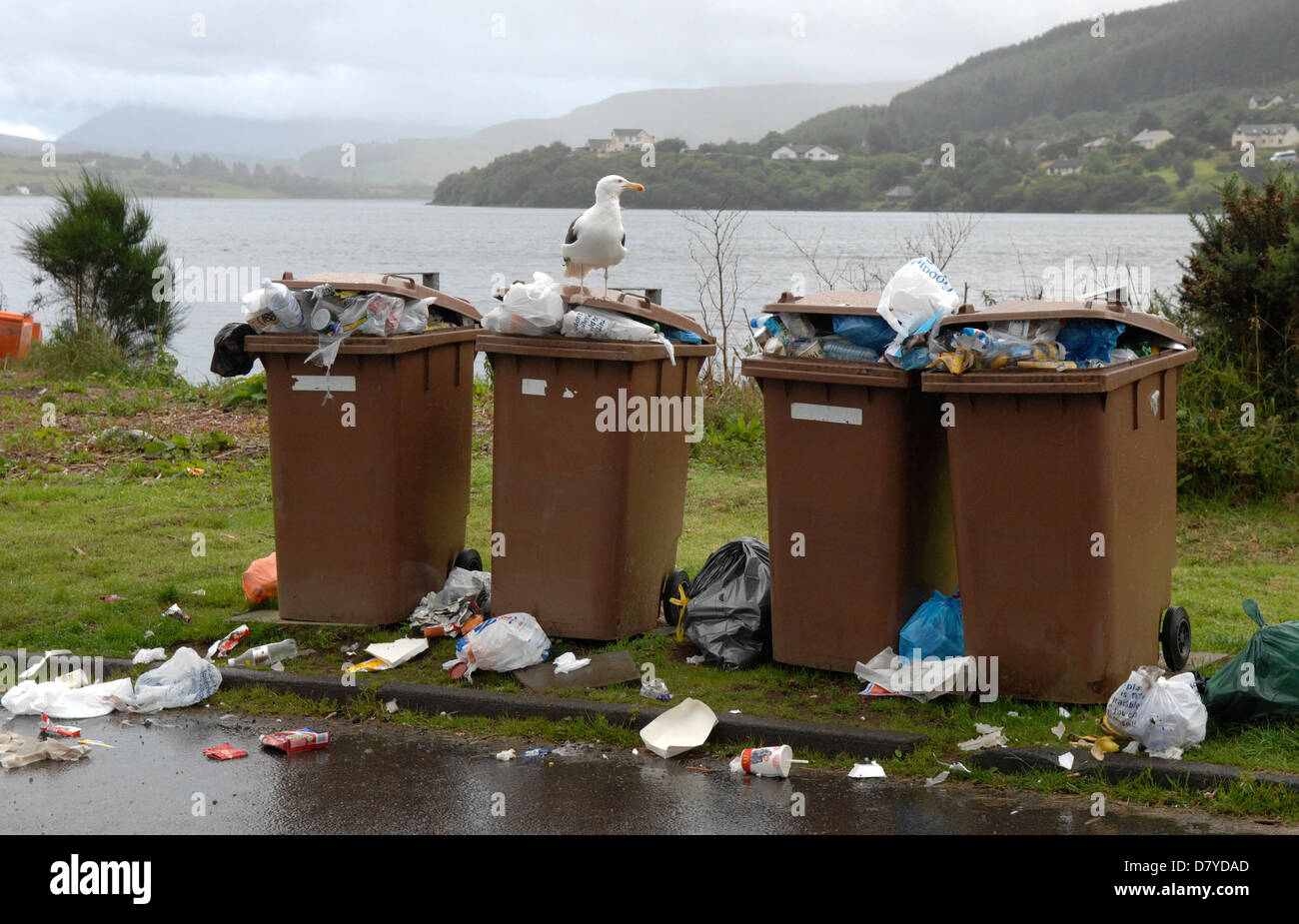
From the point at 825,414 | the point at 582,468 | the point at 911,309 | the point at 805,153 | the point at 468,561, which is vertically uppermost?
the point at 805,153

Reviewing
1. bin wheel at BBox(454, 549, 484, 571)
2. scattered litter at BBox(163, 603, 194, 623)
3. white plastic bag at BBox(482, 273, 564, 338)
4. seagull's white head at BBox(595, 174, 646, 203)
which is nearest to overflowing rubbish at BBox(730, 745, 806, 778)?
white plastic bag at BBox(482, 273, 564, 338)

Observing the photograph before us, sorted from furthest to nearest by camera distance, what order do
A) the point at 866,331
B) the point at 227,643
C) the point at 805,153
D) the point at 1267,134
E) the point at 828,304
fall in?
the point at 805,153
the point at 1267,134
the point at 227,643
the point at 828,304
the point at 866,331

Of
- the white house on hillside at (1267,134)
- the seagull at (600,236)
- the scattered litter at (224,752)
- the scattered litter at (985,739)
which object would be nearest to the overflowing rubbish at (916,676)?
the scattered litter at (985,739)

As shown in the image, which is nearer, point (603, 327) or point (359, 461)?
point (603, 327)

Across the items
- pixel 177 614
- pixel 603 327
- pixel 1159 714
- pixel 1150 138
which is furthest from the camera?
pixel 1150 138

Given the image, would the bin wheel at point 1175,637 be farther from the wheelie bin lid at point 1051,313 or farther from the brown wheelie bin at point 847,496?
the wheelie bin lid at point 1051,313

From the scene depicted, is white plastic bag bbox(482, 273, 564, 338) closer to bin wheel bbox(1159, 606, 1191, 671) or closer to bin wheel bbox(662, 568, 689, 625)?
bin wheel bbox(662, 568, 689, 625)

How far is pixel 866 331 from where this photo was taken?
4.99 m

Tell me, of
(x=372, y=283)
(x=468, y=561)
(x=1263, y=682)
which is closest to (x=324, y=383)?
(x=372, y=283)

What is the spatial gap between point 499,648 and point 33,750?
6.04 ft

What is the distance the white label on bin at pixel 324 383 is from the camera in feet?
18.9

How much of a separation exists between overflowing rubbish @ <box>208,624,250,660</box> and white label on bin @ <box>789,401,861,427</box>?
2812 millimetres

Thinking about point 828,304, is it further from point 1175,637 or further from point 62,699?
point 62,699

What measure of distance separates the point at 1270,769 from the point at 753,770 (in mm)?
1746
